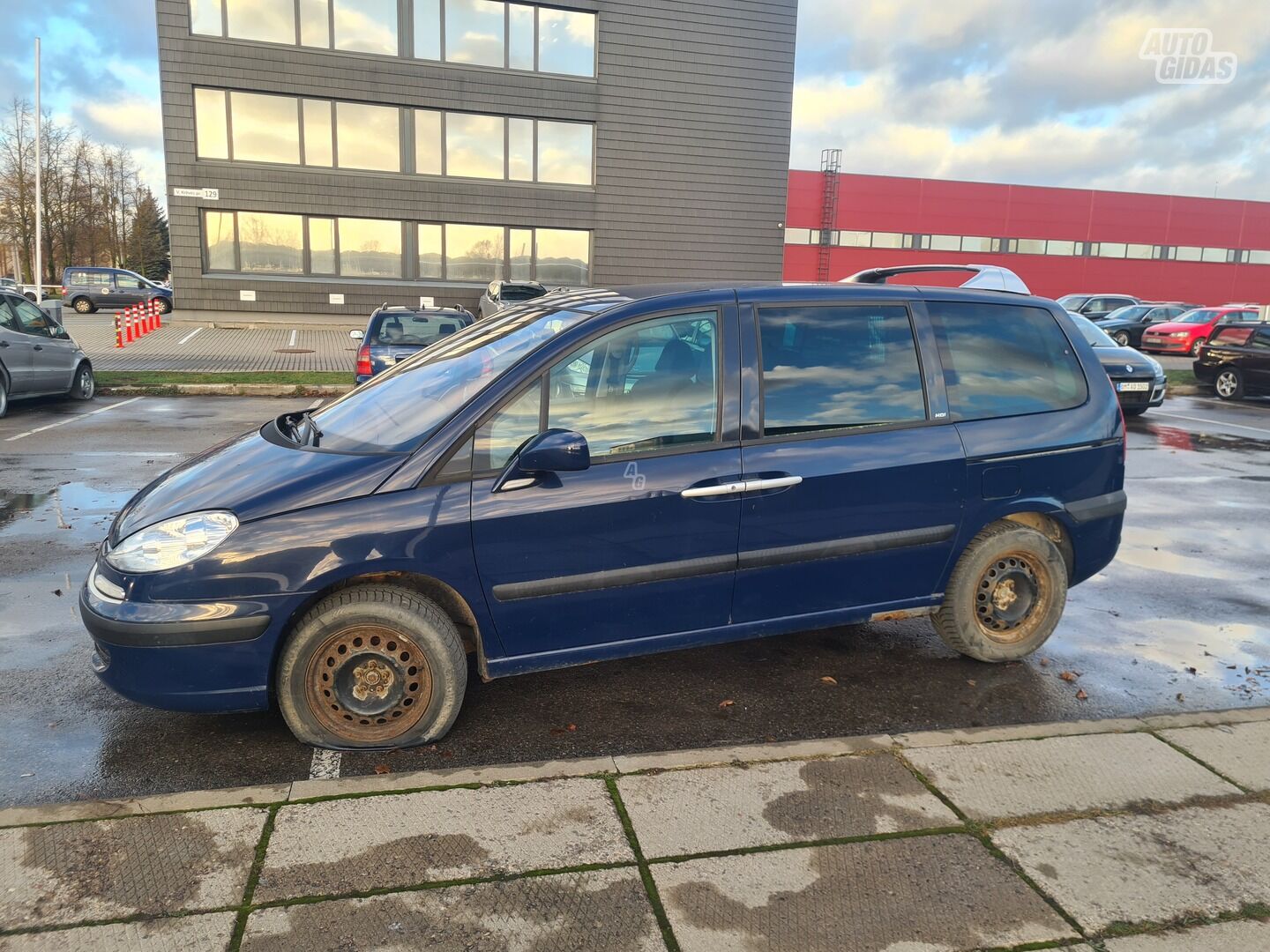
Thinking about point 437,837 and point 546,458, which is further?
point 546,458

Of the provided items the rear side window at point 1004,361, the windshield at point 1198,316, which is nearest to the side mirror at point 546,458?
the rear side window at point 1004,361

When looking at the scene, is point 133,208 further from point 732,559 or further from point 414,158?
point 732,559

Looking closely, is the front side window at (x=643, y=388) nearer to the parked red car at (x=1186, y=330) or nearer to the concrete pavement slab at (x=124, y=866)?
the concrete pavement slab at (x=124, y=866)

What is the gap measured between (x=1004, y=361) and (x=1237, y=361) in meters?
16.1

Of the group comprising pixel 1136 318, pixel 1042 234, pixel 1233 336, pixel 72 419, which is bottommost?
pixel 72 419

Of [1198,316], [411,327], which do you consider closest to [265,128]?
[411,327]

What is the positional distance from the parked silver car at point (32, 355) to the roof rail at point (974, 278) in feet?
35.3

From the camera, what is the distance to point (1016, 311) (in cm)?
449

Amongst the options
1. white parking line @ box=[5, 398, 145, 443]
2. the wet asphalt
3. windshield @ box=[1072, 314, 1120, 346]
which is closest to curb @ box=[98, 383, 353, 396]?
white parking line @ box=[5, 398, 145, 443]

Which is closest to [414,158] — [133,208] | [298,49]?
[298,49]

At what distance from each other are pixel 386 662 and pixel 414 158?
23.5 metres

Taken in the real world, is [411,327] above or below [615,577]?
above

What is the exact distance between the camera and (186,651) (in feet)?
10.5

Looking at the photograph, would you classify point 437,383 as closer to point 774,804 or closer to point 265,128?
point 774,804
